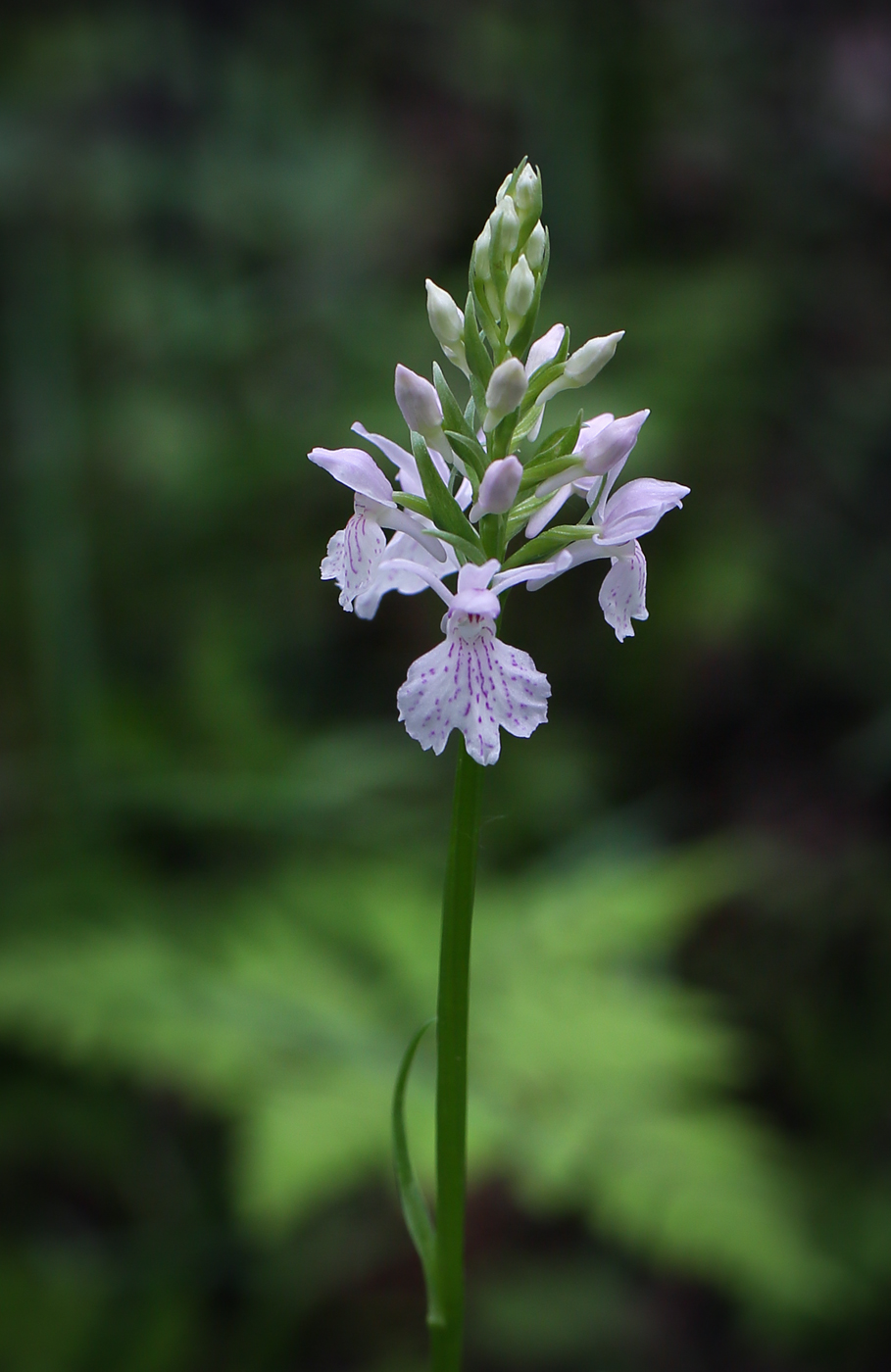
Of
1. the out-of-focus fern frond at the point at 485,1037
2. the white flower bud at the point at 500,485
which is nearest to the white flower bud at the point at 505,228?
the white flower bud at the point at 500,485

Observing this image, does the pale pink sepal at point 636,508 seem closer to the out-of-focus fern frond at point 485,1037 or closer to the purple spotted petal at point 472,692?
the purple spotted petal at point 472,692

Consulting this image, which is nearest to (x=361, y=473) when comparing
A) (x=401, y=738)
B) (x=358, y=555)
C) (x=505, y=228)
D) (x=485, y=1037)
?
(x=358, y=555)

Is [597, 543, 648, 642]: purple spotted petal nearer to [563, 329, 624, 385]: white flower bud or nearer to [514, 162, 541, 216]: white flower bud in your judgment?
[563, 329, 624, 385]: white flower bud

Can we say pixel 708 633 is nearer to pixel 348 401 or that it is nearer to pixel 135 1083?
pixel 348 401

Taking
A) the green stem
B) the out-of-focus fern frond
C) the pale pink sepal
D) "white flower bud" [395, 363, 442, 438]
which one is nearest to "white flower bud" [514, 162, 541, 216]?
"white flower bud" [395, 363, 442, 438]

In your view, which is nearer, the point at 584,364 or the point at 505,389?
the point at 505,389

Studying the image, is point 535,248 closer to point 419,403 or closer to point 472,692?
point 419,403

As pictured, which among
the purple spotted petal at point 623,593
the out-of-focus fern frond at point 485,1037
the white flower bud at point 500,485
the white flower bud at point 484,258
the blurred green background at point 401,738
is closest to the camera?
the white flower bud at point 500,485
